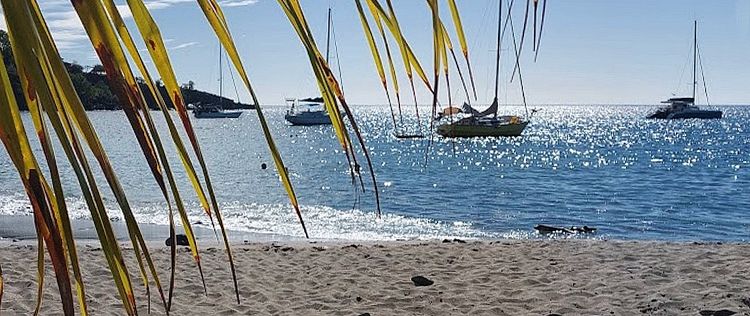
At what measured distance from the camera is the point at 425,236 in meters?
15.1

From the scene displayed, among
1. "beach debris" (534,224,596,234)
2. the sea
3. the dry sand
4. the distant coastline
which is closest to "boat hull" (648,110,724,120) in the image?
the sea

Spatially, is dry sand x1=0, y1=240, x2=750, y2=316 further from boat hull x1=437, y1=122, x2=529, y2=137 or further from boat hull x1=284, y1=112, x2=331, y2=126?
boat hull x1=284, y1=112, x2=331, y2=126

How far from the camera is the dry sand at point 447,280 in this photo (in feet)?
20.6

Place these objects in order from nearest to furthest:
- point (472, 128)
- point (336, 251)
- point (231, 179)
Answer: point (336, 251), point (231, 179), point (472, 128)

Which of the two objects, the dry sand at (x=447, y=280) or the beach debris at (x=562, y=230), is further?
the beach debris at (x=562, y=230)

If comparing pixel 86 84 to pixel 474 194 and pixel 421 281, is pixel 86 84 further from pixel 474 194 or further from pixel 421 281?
pixel 474 194

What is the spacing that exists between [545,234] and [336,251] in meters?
7.44

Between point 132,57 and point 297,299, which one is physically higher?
point 132,57

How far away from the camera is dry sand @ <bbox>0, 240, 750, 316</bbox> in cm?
629

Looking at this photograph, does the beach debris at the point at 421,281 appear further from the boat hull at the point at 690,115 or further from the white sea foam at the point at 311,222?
the boat hull at the point at 690,115

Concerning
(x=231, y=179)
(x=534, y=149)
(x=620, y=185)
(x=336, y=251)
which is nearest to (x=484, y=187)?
(x=620, y=185)

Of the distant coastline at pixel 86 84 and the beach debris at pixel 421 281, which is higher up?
the distant coastline at pixel 86 84

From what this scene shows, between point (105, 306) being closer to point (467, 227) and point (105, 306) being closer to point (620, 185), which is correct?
point (467, 227)

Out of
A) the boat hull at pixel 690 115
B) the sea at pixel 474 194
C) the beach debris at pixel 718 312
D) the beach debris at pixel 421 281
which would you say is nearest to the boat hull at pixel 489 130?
the sea at pixel 474 194
